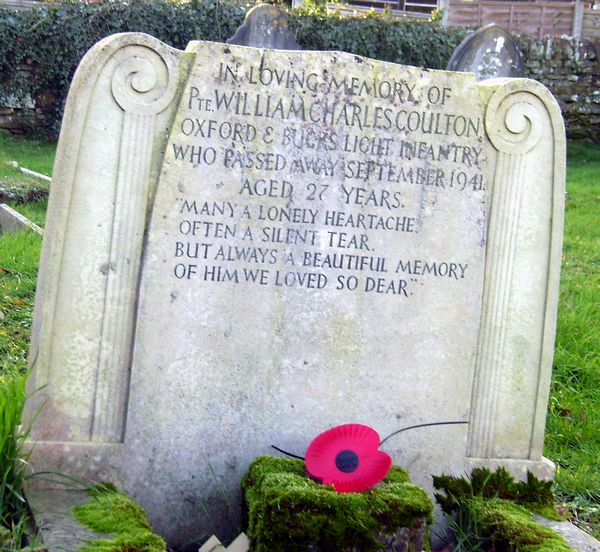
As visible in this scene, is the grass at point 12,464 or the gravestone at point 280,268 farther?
the gravestone at point 280,268

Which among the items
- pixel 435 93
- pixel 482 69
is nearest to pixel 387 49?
pixel 482 69

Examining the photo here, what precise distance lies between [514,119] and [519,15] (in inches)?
620

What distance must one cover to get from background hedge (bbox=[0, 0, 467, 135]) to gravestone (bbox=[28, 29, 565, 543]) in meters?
10.4

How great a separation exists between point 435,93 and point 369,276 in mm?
677

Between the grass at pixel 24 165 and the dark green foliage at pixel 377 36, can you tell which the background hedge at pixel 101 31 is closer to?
the dark green foliage at pixel 377 36

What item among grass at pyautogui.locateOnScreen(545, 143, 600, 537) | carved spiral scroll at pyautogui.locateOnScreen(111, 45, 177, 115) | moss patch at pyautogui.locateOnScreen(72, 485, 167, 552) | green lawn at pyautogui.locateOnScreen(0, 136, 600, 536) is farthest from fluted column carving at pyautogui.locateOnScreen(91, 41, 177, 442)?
grass at pyautogui.locateOnScreen(545, 143, 600, 537)

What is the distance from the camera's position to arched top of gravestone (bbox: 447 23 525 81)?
17.0 feet

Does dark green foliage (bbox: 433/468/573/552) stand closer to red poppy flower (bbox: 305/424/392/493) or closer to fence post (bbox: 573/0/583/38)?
red poppy flower (bbox: 305/424/392/493)

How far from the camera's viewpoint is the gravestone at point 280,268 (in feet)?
10.2

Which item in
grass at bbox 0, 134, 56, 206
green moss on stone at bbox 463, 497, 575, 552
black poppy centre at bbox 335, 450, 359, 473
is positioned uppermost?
grass at bbox 0, 134, 56, 206

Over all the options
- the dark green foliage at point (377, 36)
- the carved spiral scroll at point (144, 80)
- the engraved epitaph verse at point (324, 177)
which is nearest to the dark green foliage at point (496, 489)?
the engraved epitaph verse at point (324, 177)

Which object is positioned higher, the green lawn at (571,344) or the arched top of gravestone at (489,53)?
the arched top of gravestone at (489,53)

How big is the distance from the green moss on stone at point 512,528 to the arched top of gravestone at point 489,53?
2.70 m

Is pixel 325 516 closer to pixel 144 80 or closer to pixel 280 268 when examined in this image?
pixel 280 268
